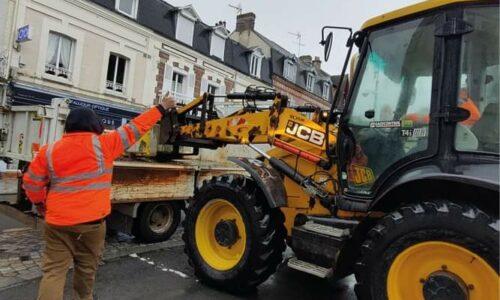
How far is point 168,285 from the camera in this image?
4.79m

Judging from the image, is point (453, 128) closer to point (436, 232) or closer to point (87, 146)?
point (436, 232)

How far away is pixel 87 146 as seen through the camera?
11.3 feet

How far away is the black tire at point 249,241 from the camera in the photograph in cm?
443

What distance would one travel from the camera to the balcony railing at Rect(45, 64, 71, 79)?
46.7 feet

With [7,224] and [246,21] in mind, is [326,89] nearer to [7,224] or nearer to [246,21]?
[246,21]

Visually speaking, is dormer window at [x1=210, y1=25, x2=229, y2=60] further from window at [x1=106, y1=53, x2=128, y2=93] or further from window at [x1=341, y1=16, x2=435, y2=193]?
window at [x1=341, y1=16, x2=435, y2=193]

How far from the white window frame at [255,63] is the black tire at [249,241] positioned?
1978cm

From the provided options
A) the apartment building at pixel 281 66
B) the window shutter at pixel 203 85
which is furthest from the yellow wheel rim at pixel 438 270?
the apartment building at pixel 281 66

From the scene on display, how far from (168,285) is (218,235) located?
77 centimetres

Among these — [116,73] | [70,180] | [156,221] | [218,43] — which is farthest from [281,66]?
[70,180]

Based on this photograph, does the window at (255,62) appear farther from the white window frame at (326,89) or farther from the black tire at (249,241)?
the black tire at (249,241)

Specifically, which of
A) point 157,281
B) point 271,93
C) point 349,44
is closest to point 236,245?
point 157,281

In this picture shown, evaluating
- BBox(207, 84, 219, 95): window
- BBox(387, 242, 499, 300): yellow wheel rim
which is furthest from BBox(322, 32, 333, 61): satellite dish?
BBox(207, 84, 219, 95): window

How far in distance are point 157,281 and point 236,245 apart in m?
0.98
